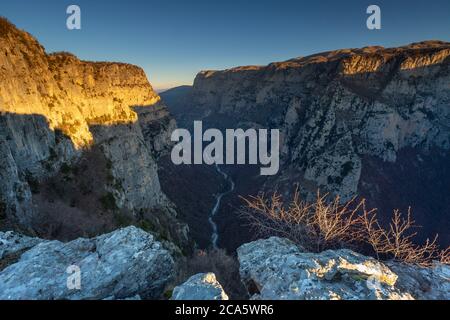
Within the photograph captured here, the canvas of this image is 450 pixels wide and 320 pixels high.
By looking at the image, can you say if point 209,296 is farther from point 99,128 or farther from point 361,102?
point 361,102

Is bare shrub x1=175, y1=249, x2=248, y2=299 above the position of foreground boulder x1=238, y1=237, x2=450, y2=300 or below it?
below

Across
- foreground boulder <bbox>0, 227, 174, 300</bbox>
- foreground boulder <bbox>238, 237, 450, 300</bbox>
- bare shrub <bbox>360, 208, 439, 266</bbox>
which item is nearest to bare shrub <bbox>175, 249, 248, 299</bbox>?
foreground boulder <bbox>238, 237, 450, 300</bbox>

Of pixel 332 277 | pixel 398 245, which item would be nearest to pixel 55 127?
pixel 332 277

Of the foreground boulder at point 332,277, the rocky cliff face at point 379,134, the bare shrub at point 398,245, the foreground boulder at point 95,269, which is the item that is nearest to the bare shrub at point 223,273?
the foreground boulder at point 332,277

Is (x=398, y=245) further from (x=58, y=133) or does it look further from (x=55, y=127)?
(x=55, y=127)

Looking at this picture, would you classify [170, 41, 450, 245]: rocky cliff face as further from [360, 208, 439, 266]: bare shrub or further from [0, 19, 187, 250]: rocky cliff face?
[360, 208, 439, 266]: bare shrub

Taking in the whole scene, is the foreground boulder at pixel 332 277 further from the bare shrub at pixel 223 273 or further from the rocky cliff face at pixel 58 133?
the rocky cliff face at pixel 58 133
